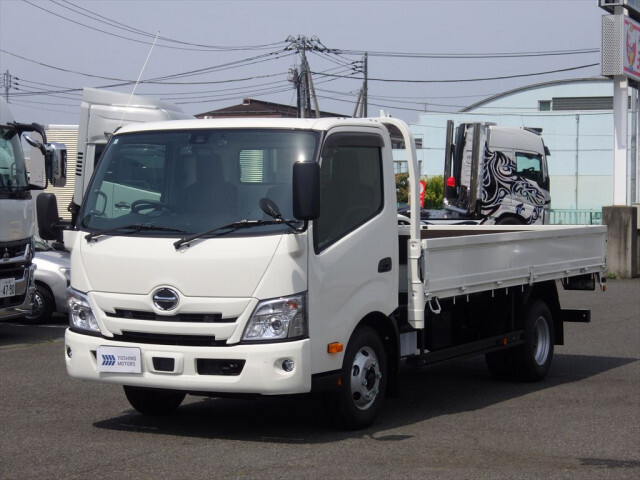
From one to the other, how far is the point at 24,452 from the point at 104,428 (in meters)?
0.91

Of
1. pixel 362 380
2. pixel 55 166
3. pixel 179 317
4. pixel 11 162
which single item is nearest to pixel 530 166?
pixel 55 166

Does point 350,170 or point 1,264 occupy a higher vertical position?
point 350,170

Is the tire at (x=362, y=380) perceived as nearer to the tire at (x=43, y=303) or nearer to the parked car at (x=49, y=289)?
the parked car at (x=49, y=289)

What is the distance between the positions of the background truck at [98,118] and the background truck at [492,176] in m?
10.3

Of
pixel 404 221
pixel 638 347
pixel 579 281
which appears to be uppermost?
pixel 404 221

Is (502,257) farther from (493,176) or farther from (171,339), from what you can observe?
(493,176)

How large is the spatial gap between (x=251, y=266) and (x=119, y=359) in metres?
1.15

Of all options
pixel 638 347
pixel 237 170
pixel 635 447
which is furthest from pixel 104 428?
pixel 638 347

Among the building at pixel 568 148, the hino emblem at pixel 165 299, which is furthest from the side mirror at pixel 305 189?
the building at pixel 568 148

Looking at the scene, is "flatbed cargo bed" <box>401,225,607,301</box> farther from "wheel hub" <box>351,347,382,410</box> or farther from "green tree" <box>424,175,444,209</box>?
"green tree" <box>424,175,444,209</box>

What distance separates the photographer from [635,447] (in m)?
7.36

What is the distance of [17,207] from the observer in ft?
44.0

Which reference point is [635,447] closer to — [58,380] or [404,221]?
[404,221]

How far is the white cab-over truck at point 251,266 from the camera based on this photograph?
23.0 ft
